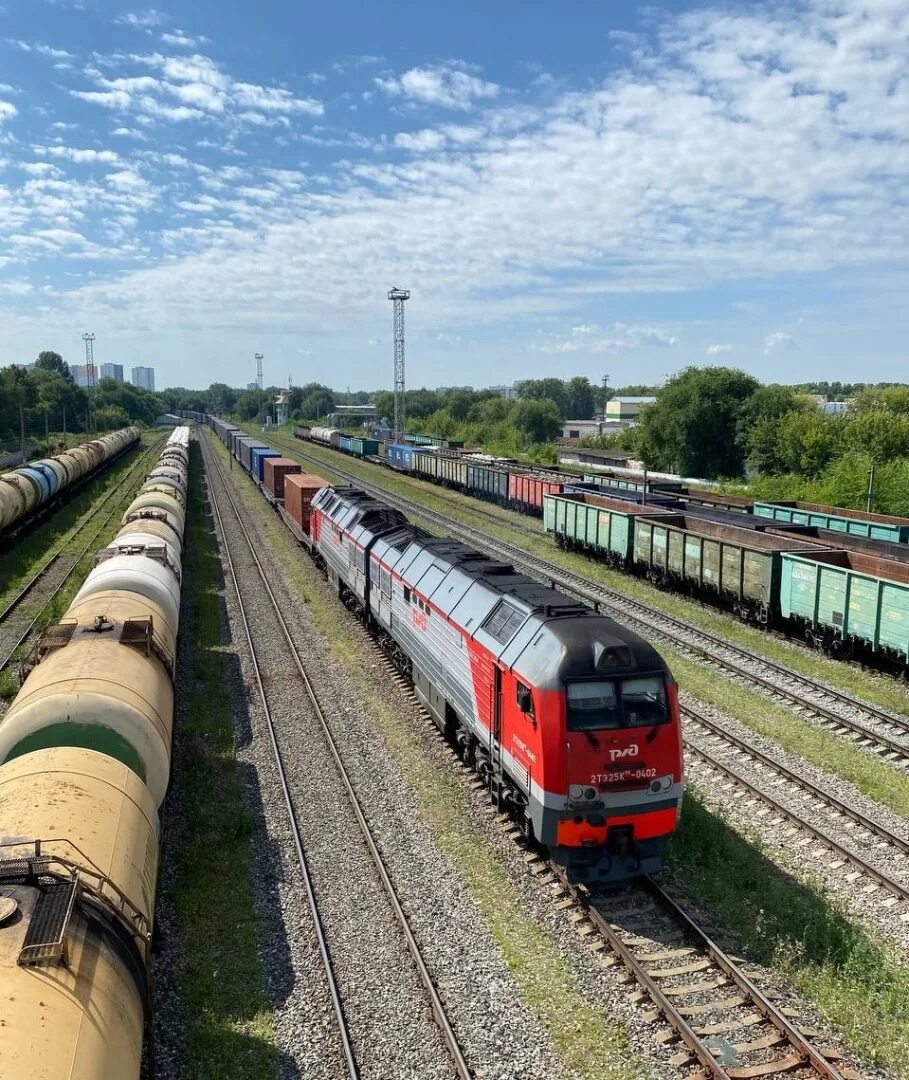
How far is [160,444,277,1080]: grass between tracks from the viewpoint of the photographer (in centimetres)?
872

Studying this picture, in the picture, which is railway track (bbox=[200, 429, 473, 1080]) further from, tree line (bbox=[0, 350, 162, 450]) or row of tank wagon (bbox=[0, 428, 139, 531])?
tree line (bbox=[0, 350, 162, 450])

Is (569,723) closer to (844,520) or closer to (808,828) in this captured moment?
(808,828)

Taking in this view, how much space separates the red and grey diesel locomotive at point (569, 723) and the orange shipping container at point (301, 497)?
22.1 m

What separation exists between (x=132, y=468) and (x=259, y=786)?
7306 cm

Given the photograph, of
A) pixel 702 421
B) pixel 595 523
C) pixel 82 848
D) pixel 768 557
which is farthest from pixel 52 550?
pixel 702 421

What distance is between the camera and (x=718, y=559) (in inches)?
1048

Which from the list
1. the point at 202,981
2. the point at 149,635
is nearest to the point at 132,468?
the point at 149,635

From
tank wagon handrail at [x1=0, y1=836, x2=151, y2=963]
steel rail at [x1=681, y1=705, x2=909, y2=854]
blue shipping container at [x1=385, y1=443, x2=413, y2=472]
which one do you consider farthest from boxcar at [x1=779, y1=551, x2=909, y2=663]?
blue shipping container at [x1=385, y1=443, x2=413, y2=472]

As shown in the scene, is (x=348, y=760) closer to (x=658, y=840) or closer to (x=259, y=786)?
(x=259, y=786)

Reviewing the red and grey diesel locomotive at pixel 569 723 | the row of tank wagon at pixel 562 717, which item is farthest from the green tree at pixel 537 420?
the red and grey diesel locomotive at pixel 569 723

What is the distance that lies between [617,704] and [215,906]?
635 centimetres

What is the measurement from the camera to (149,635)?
564 inches

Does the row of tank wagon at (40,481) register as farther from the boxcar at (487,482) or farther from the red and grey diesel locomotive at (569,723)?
the red and grey diesel locomotive at (569,723)

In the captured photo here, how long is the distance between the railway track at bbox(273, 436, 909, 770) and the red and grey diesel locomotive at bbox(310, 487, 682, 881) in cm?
169
